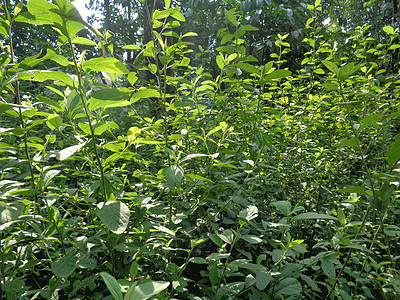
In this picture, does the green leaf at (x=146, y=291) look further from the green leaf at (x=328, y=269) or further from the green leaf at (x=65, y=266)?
the green leaf at (x=328, y=269)

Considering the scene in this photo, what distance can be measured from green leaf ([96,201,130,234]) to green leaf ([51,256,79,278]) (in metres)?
0.24

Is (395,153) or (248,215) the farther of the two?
(248,215)

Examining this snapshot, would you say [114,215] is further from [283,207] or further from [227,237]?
[283,207]

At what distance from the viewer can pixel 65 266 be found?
854 mm

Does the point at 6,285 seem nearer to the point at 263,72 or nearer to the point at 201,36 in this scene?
the point at 263,72

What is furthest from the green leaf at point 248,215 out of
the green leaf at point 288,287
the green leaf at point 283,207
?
the green leaf at point 288,287

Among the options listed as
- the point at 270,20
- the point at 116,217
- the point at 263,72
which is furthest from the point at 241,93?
the point at 270,20

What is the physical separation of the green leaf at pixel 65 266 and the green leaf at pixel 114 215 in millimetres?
236

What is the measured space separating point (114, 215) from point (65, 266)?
281mm

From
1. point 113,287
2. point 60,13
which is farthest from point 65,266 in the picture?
point 60,13

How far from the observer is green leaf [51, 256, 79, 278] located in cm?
81

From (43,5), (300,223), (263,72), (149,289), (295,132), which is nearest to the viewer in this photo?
(149,289)

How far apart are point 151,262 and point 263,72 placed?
106 centimetres

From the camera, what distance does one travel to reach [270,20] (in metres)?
7.13
